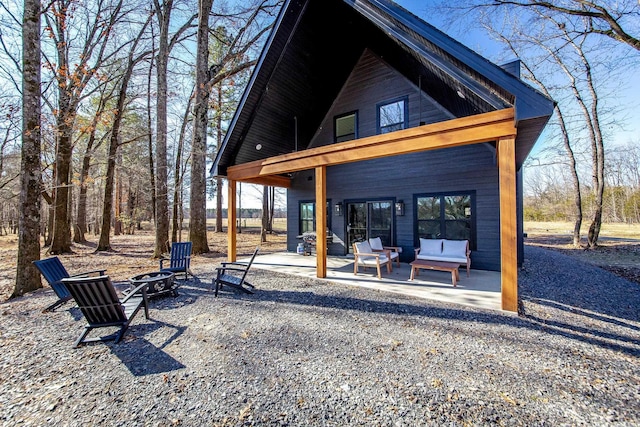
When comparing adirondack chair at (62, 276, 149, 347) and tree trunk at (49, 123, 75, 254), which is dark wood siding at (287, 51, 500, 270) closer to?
adirondack chair at (62, 276, 149, 347)

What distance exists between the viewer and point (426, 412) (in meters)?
2.09

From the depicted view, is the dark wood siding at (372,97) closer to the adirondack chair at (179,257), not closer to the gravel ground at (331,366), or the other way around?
the gravel ground at (331,366)

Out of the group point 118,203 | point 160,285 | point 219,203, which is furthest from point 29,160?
point 118,203

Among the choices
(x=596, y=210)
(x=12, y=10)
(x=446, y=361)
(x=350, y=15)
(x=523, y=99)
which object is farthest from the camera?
(x=596, y=210)

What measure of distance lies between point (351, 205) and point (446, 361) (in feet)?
22.5

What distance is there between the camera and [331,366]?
8.87 ft

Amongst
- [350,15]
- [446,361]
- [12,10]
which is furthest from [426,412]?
[12,10]

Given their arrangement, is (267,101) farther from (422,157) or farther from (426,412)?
(426,412)

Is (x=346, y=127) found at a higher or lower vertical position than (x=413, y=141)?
higher

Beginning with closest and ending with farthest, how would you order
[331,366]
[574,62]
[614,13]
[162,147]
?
[331,366]
[614,13]
[162,147]
[574,62]

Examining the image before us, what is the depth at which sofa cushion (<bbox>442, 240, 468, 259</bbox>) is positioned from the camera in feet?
21.5

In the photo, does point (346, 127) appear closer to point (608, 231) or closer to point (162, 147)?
point (162, 147)

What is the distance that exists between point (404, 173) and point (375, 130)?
164 centimetres

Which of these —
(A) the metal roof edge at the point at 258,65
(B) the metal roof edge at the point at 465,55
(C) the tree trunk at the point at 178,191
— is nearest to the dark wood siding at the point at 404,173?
(B) the metal roof edge at the point at 465,55
